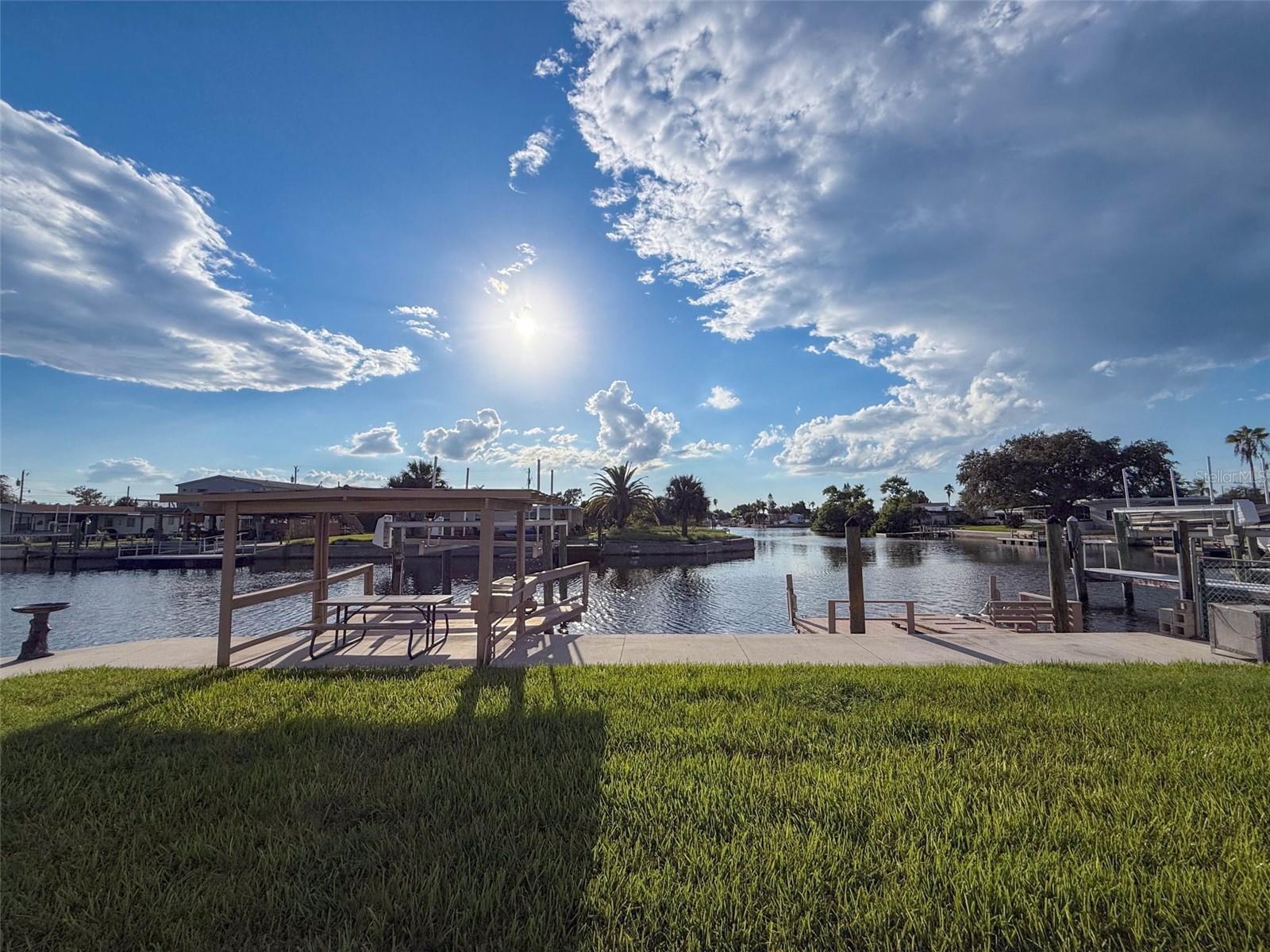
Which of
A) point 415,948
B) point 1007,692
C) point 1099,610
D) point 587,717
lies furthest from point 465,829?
point 1099,610

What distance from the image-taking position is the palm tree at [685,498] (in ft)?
211

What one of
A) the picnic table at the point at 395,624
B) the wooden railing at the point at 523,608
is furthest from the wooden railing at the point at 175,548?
the wooden railing at the point at 523,608

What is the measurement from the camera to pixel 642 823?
11.5 feet

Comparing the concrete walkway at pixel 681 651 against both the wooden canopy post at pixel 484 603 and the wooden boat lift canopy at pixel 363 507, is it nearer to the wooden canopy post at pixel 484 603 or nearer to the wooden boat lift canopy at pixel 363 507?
the wooden canopy post at pixel 484 603

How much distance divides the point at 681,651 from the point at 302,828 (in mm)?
6168

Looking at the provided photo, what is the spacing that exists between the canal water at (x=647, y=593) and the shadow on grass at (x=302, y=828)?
45.8ft

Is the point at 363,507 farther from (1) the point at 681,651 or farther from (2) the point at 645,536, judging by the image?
(2) the point at 645,536

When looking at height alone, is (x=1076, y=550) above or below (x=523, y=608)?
above

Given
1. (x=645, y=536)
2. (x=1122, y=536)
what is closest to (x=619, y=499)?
(x=645, y=536)

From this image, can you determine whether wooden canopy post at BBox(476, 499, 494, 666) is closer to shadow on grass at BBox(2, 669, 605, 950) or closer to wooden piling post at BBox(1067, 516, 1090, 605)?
shadow on grass at BBox(2, 669, 605, 950)

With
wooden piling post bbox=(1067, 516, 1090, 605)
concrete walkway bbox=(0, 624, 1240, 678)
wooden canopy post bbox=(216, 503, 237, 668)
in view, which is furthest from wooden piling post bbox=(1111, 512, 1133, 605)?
wooden canopy post bbox=(216, 503, 237, 668)

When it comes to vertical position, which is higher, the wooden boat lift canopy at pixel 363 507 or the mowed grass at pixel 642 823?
the wooden boat lift canopy at pixel 363 507

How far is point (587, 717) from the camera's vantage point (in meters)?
5.45

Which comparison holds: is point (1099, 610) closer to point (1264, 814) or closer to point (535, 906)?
point (1264, 814)
